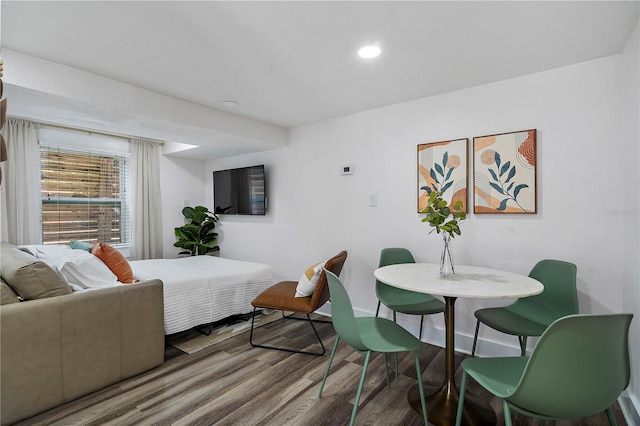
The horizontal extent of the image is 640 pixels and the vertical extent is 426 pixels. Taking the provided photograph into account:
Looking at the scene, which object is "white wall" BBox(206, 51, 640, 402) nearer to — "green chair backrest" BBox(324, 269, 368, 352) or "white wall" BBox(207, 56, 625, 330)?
"white wall" BBox(207, 56, 625, 330)

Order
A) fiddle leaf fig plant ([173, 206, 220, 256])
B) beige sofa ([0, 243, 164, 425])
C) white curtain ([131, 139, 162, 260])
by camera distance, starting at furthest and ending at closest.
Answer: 1. fiddle leaf fig plant ([173, 206, 220, 256])
2. white curtain ([131, 139, 162, 260])
3. beige sofa ([0, 243, 164, 425])

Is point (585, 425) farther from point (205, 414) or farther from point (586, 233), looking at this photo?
point (205, 414)

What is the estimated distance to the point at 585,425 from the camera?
1.86 metres

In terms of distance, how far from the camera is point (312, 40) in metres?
2.01

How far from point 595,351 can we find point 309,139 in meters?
3.29

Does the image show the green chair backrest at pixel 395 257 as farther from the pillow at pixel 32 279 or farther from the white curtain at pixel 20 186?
the white curtain at pixel 20 186

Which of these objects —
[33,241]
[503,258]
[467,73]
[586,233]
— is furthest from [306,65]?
[33,241]

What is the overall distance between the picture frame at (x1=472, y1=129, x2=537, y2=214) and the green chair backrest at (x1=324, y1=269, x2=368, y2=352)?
1.61 m

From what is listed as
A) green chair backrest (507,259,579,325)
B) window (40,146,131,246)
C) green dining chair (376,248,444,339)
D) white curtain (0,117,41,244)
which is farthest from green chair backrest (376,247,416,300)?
white curtain (0,117,41,244)

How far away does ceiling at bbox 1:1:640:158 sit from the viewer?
1707 mm

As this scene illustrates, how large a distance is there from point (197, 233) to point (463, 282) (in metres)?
4.08

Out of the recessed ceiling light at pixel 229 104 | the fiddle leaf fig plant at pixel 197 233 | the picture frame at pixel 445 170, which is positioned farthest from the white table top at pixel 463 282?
the fiddle leaf fig plant at pixel 197 233

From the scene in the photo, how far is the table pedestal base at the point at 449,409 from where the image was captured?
1854mm

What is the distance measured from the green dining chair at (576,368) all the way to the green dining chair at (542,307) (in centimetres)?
81
